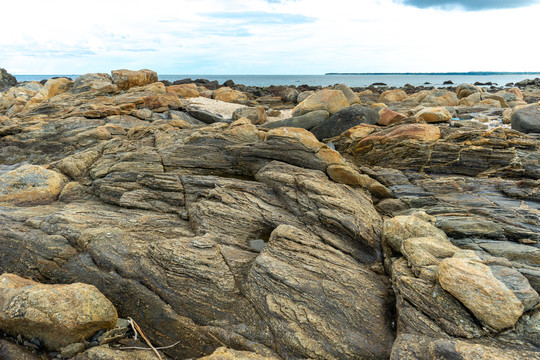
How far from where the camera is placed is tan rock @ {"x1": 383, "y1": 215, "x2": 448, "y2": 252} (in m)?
9.28

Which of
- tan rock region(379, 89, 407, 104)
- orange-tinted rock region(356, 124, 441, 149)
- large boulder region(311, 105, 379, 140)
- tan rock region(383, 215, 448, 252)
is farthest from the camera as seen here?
tan rock region(379, 89, 407, 104)

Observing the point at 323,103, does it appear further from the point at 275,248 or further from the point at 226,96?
the point at 226,96

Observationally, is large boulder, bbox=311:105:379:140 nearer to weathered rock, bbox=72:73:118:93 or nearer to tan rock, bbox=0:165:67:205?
tan rock, bbox=0:165:67:205

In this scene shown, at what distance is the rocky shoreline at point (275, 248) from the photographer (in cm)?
717

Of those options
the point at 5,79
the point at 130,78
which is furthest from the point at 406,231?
the point at 5,79

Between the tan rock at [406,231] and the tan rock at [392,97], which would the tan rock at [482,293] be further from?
the tan rock at [392,97]

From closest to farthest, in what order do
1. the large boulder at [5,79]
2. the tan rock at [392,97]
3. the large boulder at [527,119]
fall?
1. the large boulder at [527,119]
2. the tan rock at [392,97]
3. the large boulder at [5,79]

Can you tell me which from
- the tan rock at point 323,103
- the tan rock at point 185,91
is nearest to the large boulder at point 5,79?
the tan rock at point 185,91

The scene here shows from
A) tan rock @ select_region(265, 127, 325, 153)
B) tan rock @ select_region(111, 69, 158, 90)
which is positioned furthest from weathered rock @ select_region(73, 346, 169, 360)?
tan rock @ select_region(111, 69, 158, 90)

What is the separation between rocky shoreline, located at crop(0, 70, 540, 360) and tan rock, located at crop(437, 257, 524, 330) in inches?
1.2

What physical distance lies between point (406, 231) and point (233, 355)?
19.1 feet

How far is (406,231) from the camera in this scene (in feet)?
30.7

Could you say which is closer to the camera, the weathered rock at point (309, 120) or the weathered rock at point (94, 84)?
the weathered rock at point (309, 120)

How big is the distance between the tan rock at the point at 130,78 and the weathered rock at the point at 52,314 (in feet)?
83.8
